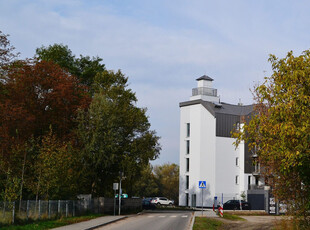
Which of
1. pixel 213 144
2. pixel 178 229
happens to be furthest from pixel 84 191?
pixel 213 144

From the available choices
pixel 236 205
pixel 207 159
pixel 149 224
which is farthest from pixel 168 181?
pixel 149 224

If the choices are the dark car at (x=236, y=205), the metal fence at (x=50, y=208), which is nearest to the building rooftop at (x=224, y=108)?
the dark car at (x=236, y=205)

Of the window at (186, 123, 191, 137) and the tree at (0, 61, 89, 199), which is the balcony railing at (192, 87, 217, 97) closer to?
the window at (186, 123, 191, 137)

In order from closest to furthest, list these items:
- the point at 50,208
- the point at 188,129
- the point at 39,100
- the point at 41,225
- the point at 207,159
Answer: the point at 41,225
the point at 50,208
the point at 39,100
the point at 207,159
the point at 188,129

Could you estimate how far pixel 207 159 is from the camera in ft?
241

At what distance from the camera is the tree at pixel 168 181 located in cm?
9425

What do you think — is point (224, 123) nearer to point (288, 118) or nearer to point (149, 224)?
point (149, 224)

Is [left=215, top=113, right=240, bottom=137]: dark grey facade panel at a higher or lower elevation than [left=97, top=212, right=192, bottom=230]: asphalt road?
higher

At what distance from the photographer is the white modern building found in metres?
72.8

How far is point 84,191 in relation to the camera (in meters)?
38.5

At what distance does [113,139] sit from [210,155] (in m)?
38.7

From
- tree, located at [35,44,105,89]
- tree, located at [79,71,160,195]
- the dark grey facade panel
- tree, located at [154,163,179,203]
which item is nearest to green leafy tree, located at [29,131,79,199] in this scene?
tree, located at [79,71,160,195]

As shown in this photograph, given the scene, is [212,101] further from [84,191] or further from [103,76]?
[84,191]

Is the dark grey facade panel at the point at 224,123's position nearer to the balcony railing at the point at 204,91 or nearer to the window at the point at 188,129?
the window at the point at 188,129
